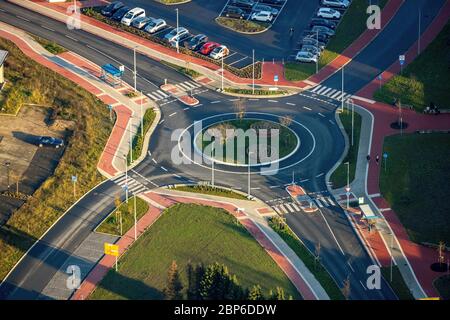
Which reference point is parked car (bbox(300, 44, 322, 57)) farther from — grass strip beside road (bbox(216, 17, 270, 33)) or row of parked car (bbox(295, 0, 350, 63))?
grass strip beside road (bbox(216, 17, 270, 33))

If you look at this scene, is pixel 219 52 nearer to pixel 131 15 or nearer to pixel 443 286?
pixel 131 15

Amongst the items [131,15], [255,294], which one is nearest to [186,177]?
[255,294]

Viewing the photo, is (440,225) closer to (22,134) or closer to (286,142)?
(286,142)

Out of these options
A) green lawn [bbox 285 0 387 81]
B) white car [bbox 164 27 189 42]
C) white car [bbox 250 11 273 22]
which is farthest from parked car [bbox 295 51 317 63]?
white car [bbox 164 27 189 42]

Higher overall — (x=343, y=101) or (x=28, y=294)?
(x=343, y=101)

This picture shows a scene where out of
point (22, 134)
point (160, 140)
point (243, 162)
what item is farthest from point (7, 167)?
point (243, 162)
